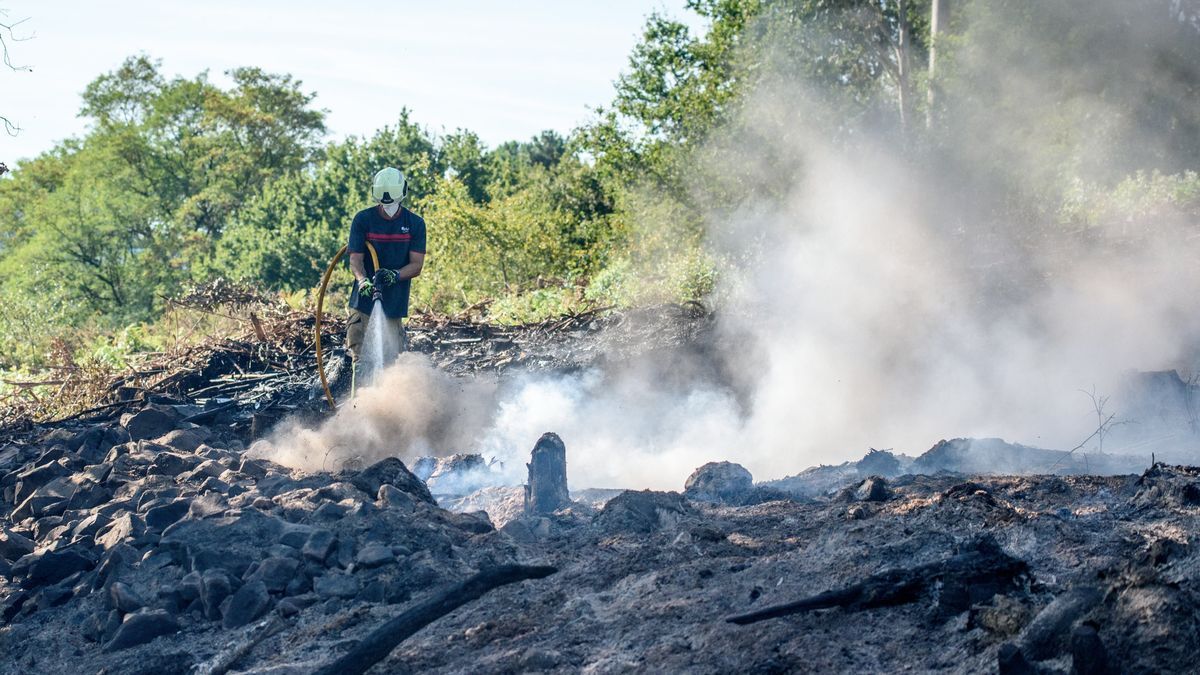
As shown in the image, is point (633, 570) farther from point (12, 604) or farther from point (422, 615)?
point (12, 604)

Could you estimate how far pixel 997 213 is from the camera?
53.2ft

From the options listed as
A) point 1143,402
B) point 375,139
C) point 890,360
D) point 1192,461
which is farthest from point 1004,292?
point 375,139

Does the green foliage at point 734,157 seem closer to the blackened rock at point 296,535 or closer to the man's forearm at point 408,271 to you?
the man's forearm at point 408,271

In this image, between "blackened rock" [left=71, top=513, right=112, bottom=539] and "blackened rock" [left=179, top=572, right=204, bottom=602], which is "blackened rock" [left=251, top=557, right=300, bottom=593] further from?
"blackened rock" [left=71, top=513, right=112, bottom=539]

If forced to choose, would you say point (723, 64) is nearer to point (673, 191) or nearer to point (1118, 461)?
point (673, 191)

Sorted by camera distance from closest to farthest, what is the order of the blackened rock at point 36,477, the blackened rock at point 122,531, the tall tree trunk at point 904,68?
the blackened rock at point 122,531
the blackened rock at point 36,477
the tall tree trunk at point 904,68

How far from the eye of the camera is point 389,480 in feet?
23.1

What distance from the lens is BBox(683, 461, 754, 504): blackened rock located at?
7082 mm

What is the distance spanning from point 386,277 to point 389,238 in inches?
16.6

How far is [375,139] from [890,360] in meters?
24.9

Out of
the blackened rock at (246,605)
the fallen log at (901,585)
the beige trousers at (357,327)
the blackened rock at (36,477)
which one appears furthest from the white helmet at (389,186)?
the fallen log at (901,585)

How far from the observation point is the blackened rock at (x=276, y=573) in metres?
5.58

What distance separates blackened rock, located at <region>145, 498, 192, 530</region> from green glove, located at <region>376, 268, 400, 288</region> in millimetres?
2665

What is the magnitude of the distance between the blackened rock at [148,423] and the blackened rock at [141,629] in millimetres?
4396
